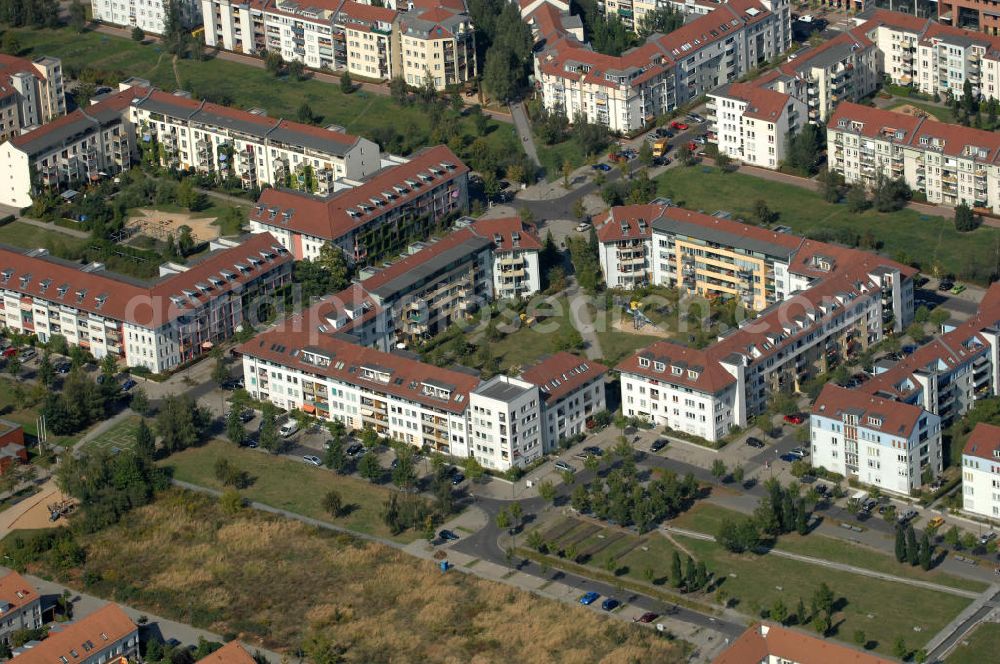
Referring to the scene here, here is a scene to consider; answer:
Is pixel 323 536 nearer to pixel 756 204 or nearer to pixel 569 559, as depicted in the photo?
pixel 569 559

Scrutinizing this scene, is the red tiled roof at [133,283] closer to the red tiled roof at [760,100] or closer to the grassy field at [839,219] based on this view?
the grassy field at [839,219]

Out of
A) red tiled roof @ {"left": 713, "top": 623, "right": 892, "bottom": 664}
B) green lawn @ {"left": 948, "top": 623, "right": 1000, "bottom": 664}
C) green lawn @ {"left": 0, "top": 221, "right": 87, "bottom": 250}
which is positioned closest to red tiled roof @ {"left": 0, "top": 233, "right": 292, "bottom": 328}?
green lawn @ {"left": 0, "top": 221, "right": 87, "bottom": 250}

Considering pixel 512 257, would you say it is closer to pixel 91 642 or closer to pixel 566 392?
pixel 566 392

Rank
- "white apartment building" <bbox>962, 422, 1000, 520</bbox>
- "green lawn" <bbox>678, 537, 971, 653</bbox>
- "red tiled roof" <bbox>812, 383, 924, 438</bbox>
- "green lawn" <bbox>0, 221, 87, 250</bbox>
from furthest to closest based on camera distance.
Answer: "green lawn" <bbox>0, 221, 87, 250</bbox>, "red tiled roof" <bbox>812, 383, 924, 438</bbox>, "white apartment building" <bbox>962, 422, 1000, 520</bbox>, "green lawn" <bbox>678, 537, 971, 653</bbox>

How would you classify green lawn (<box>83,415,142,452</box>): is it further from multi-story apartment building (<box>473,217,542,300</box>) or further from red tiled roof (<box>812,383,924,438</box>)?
red tiled roof (<box>812,383,924,438</box>)

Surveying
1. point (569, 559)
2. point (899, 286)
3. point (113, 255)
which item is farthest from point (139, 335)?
point (899, 286)

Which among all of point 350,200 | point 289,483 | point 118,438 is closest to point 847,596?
point 289,483

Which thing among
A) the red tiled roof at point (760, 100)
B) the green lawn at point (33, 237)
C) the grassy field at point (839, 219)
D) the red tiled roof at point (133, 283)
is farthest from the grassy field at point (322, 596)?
the red tiled roof at point (760, 100)
